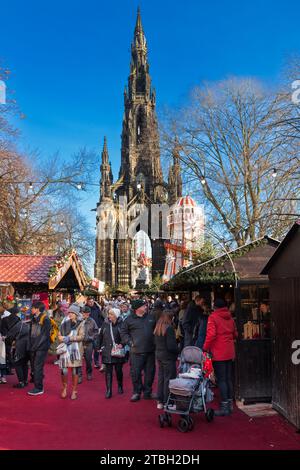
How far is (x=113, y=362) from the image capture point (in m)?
9.00

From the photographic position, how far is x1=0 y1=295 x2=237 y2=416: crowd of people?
7.41 meters

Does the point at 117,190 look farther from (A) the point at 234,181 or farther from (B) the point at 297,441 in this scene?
(B) the point at 297,441

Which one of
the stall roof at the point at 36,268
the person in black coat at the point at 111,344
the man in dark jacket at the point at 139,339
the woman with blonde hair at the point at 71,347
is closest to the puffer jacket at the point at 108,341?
the person in black coat at the point at 111,344

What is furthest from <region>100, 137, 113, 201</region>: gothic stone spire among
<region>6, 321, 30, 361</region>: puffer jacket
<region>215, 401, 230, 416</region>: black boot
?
<region>215, 401, 230, 416</region>: black boot

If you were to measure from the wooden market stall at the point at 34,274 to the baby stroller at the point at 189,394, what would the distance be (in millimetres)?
9419

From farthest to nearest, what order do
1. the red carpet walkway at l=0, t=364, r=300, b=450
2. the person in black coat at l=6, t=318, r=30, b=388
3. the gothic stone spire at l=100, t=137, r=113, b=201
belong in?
the gothic stone spire at l=100, t=137, r=113, b=201
the person in black coat at l=6, t=318, r=30, b=388
the red carpet walkway at l=0, t=364, r=300, b=450

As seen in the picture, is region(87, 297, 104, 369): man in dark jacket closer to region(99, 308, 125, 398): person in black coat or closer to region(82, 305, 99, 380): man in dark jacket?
region(82, 305, 99, 380): man in dark jacket

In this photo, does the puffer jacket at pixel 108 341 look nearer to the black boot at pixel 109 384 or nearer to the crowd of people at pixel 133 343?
the crowd of people at pixel 133 343

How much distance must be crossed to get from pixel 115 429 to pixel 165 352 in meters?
1.75

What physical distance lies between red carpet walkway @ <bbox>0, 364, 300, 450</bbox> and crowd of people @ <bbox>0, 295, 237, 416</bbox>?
48 centimetres

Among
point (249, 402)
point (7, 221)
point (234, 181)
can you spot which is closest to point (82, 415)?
point (249, 402)

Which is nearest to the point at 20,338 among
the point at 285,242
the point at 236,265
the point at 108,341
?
the point at 108,341

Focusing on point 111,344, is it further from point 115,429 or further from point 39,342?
point 115,429

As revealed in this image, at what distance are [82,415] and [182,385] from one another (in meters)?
1.78
